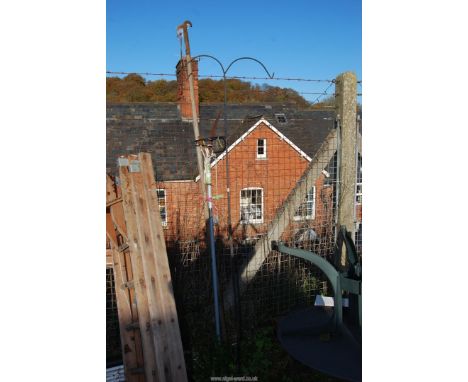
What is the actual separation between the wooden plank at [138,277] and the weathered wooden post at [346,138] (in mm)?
2041

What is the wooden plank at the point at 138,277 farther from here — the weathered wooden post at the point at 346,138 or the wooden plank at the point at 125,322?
the weathered wooden post at the point at 346,138

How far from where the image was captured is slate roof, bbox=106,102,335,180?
13.2 meters

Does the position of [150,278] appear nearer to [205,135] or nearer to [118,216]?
[118,216]

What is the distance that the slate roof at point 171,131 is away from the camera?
13.2 metres

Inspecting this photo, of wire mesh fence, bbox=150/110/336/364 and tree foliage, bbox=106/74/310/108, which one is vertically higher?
tree foliage, bbox=106/74/310/108

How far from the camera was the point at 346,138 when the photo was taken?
12.0 ft

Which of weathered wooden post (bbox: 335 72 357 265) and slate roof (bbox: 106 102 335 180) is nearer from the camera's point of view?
weathered wooden post (bbox: 335 72 357 265)

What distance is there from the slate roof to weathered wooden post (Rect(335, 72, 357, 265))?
9.24 m

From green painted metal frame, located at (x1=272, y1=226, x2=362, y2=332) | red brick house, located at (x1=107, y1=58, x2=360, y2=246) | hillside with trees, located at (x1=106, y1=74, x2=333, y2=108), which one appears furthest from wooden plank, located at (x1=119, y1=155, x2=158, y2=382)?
red brick house, located at (x1=107, y1=58, x2=360, y2=246)

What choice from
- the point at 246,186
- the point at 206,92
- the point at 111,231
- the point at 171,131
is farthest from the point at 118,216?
the point at 171,131

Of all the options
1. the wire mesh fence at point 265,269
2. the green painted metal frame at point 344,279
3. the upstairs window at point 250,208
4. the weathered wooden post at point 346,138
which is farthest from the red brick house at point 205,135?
the green painted metal frame at point 344,279

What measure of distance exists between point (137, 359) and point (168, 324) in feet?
1.48

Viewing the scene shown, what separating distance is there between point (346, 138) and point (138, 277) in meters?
2.31

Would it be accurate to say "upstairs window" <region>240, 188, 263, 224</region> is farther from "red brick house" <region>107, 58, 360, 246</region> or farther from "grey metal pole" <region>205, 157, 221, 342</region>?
"red brick house" <region>107, 58, 360, 246</region>
